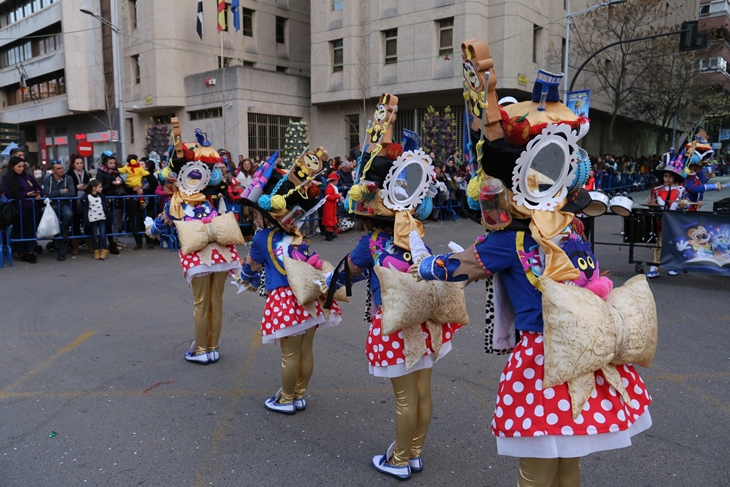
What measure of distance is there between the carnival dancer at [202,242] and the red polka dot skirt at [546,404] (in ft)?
Result: 11.1

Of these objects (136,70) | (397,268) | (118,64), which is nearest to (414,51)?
(118,64)

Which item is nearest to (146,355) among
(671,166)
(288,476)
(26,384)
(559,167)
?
(26,384)

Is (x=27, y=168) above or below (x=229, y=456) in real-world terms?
above

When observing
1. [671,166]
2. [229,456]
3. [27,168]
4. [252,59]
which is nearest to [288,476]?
[229,456]

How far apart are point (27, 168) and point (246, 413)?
906 cm

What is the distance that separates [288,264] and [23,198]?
339 inches

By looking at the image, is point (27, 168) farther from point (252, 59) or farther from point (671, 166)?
point (252, 59)

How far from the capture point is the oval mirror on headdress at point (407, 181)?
3.40 metres

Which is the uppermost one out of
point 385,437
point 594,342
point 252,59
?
point 252,59

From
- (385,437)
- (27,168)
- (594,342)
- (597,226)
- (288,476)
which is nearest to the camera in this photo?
(594,342)

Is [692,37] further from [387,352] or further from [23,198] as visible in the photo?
[23,198]

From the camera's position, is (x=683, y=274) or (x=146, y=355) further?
(x=683, y=274)

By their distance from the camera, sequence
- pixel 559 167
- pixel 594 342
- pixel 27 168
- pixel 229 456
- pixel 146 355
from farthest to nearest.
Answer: pixel 27 168
pixel 146 355
pixel 229 456
pixel 559 167
pixel 594 342

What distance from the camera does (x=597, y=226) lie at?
15.5 meters
